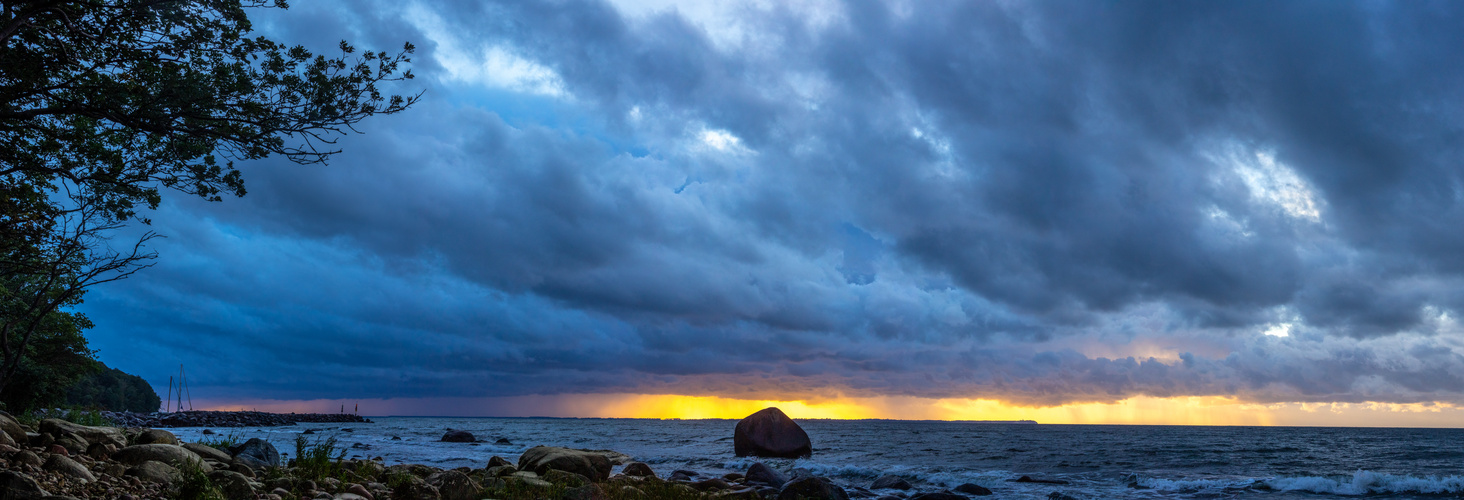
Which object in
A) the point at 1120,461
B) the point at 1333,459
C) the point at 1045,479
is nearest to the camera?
the point at 1045,479

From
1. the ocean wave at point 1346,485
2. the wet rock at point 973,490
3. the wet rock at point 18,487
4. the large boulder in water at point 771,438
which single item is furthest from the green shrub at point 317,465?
the large boulder in water at point 771,438

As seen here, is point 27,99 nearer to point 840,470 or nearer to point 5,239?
point 5,239

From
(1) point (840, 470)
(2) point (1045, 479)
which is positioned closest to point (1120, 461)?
(2) point (1045, 479)

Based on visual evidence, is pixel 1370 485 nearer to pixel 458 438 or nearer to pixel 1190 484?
pixel 1190 484

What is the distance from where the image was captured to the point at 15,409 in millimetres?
34500

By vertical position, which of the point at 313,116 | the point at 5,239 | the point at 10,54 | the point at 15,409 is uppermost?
the point at 10,54

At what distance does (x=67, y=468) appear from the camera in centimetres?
949

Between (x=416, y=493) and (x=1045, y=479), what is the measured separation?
24.8 metres

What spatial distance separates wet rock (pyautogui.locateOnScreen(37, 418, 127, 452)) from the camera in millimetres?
12391

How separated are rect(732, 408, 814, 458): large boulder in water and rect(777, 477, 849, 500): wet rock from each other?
21.1 m

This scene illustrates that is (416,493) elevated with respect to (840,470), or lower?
elevated

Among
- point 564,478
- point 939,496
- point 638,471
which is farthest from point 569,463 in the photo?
point 939,496

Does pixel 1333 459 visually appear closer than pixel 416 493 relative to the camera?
No

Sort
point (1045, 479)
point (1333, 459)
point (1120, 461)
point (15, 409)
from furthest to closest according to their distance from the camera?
point (1333, 459), point (1120, 461), point (15, 409), point (1045, 479)
